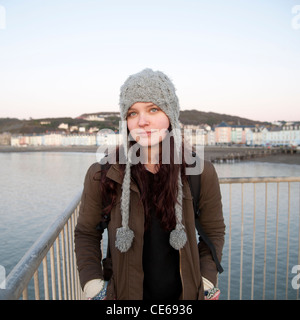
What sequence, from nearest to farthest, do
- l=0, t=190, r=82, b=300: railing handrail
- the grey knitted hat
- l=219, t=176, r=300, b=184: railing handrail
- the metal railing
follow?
l=0, t=190, r=82, b=300: railing handrail
the metal railing
the grey knitted hat
l=219, t=176, r=300, b=184: railing handrail

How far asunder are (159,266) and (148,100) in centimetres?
67

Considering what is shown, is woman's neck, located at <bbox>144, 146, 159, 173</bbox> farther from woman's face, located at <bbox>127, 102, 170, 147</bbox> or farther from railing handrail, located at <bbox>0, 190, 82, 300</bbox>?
railing handrail, located at <bbox>0, 190, 82, 300</bbox>

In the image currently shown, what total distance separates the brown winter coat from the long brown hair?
0.09ft

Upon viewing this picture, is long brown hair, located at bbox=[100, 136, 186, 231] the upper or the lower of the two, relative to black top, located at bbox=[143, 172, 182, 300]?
upper

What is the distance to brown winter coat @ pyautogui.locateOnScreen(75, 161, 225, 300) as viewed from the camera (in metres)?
1.22

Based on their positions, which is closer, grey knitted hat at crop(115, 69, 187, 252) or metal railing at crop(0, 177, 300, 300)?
metal railing at crop(0, 177, 300, 300)

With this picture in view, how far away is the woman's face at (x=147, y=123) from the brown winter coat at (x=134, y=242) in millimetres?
164

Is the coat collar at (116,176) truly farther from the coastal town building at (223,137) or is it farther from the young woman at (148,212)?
the coastal town building at (223,137)

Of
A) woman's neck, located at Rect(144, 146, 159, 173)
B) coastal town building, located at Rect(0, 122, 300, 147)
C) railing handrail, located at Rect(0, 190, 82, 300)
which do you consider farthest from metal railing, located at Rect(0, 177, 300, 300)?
coastal town building, located at Rect(0, 122, 300, 147)

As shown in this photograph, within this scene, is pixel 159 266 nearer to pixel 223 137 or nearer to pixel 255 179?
pixel 255 179

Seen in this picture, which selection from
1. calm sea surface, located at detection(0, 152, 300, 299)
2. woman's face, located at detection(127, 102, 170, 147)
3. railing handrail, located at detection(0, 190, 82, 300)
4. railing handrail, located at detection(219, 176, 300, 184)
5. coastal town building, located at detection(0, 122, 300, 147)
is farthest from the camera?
coastal town building, located at detection(0, 122, 300, 147)

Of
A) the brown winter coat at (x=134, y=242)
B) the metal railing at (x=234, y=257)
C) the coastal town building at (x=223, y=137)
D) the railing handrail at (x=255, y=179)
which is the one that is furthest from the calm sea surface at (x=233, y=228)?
the coastal town building at (x=223, y=137)

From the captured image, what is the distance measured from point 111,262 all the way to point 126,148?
496 millimetres

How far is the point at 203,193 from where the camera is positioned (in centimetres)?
136
